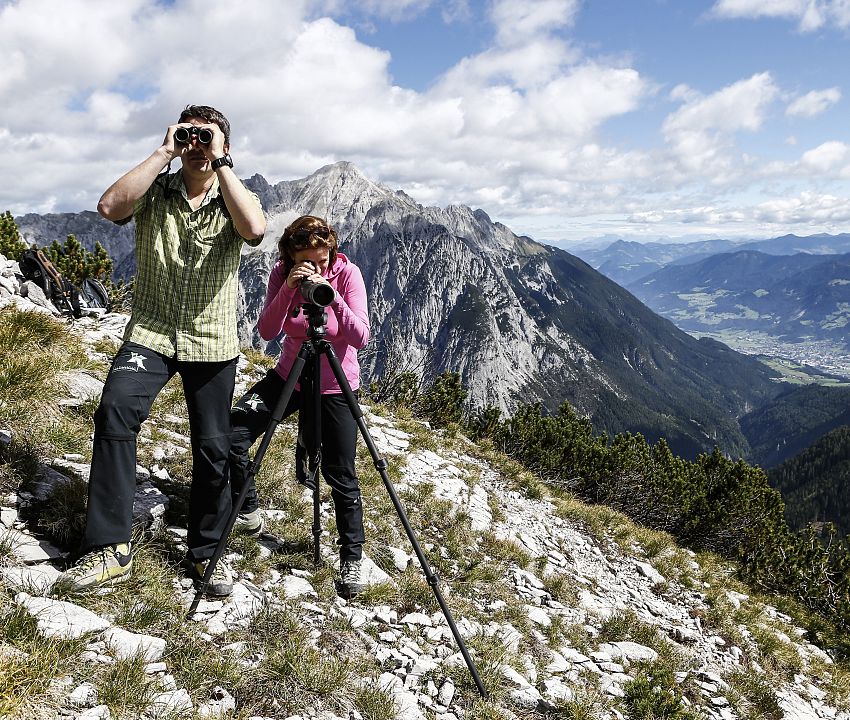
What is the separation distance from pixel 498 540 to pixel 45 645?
6.49 meters

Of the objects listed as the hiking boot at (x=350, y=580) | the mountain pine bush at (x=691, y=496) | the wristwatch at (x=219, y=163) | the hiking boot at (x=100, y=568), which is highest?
the wristwatch at (x=219, y=163)

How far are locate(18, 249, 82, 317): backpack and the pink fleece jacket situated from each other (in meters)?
11.4

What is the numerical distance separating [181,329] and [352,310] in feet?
5.36

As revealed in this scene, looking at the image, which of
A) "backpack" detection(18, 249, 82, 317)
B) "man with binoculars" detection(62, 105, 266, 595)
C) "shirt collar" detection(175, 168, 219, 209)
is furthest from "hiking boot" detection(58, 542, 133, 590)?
"backpack" detection(18, 249, 82, 317)

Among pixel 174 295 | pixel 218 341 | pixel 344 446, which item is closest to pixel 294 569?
pixel 344 446

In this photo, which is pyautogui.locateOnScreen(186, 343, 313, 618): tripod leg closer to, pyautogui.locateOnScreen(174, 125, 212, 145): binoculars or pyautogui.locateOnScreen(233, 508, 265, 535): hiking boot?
pyautogui.locateOnScreen(233, 508, 265, 535): hiking boot

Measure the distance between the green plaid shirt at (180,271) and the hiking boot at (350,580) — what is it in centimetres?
275

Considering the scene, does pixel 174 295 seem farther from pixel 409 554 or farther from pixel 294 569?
pixel 409 554

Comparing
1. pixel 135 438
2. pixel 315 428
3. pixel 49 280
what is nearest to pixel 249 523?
pixel 315 428

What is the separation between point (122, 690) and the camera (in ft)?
9.95

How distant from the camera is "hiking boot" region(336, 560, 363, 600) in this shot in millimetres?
5246

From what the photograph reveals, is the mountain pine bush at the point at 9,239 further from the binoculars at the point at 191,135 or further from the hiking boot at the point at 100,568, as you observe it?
the hiking boot at the point at 100,568

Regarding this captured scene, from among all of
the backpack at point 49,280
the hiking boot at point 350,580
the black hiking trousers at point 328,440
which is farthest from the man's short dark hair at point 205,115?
the backpack at point 49,280

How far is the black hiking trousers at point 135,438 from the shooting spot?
12.4ft
